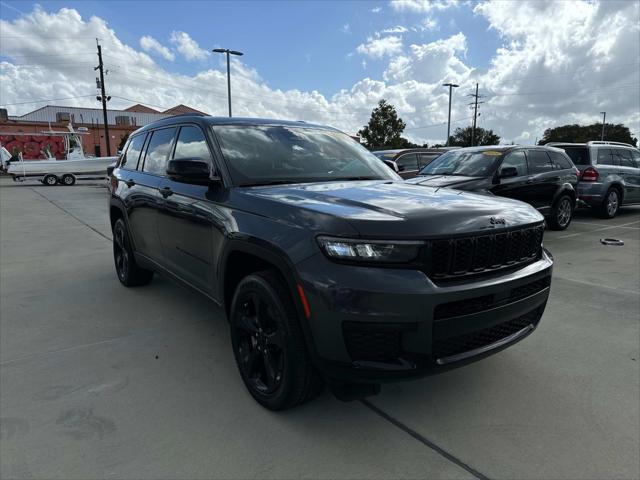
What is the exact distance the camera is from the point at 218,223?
2840 millimetres

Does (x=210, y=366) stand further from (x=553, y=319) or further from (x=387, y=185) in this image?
(x=553, y=319)

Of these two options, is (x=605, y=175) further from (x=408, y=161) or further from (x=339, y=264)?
(x=339, y=264)

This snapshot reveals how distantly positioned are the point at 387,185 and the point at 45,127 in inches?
2719

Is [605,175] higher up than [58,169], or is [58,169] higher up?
[605,175]

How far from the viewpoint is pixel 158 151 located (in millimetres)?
4066

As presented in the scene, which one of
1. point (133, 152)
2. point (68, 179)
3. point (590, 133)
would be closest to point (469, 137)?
point (590, 133)

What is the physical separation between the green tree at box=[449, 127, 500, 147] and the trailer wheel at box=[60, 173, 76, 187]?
5586 centimetres

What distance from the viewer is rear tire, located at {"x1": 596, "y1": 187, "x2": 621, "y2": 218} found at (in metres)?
10.1

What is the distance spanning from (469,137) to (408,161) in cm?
6209

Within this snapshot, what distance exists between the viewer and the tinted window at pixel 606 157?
33.7ft

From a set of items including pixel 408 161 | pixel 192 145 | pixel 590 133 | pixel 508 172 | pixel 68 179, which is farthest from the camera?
pixel 590 133

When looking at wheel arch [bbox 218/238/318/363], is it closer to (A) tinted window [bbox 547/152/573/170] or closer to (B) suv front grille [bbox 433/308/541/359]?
(B) suv front grille [bbox 433/308/541/359]

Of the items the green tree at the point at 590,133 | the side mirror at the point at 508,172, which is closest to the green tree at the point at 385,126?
the side mirror at the point at 508,172

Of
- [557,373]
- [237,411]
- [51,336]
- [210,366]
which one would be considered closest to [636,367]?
[557,373]
